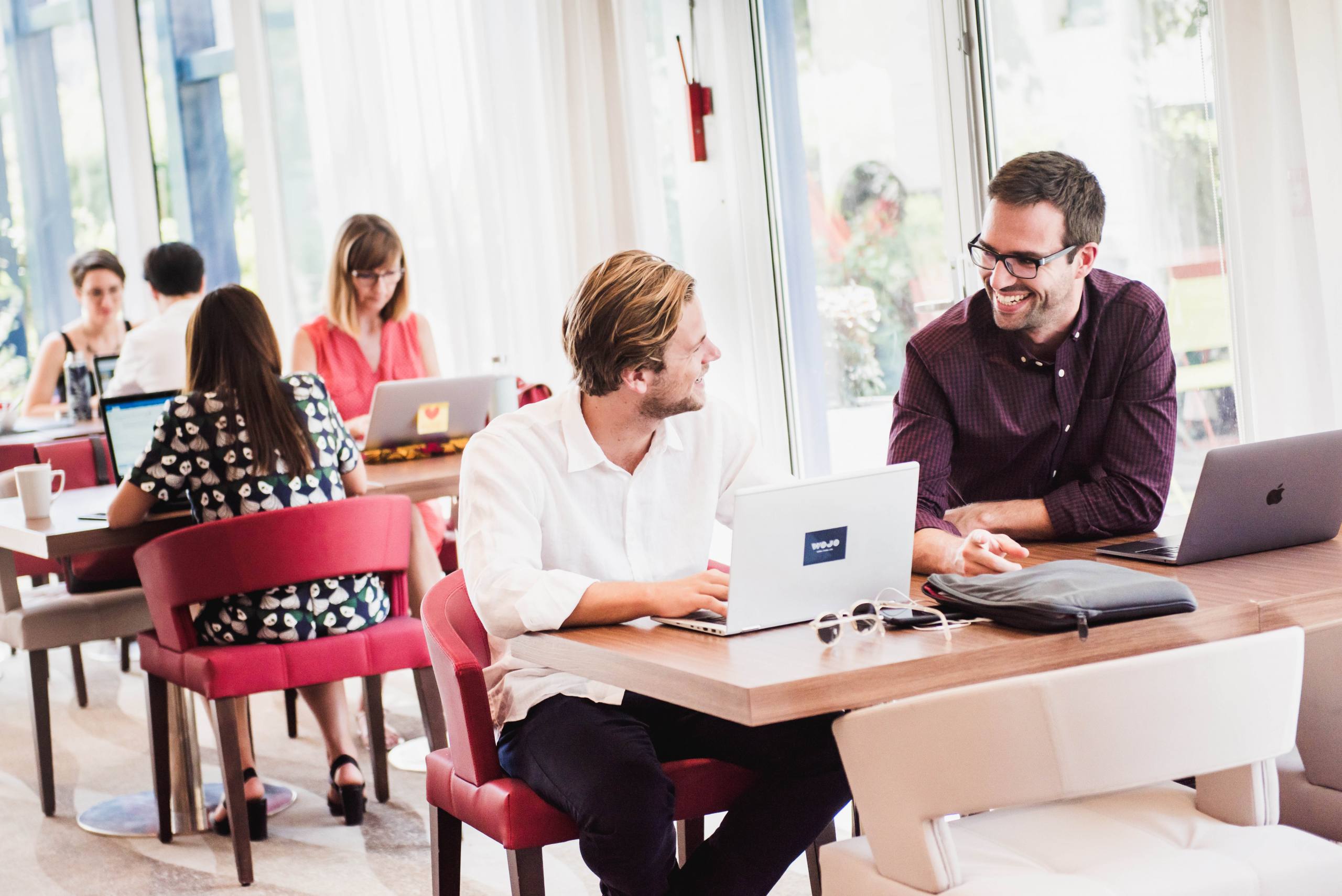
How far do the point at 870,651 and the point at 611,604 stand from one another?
0.42 meters

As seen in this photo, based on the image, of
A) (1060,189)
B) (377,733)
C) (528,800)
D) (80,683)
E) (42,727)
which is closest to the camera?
(528,800)

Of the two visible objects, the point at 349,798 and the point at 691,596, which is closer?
the point at 691,596

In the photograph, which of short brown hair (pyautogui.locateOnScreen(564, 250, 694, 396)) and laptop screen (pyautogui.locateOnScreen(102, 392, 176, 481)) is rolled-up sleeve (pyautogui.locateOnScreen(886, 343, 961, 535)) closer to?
short brown hair (pyautogui.locateOnScreen(564, 250, 694, 396))

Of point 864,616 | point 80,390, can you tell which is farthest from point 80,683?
point 864,616

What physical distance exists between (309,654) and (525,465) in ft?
4.13

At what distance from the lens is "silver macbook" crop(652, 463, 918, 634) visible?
5.81 ft

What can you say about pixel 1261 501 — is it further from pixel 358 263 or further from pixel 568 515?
pixel 358 263

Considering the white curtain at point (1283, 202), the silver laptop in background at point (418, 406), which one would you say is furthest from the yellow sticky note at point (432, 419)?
the white curtain at point (1283, 202)

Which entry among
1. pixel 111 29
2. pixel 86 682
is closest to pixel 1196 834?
pixel 86 682

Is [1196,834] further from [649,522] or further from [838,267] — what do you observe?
[838,267]

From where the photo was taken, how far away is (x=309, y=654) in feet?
10.5

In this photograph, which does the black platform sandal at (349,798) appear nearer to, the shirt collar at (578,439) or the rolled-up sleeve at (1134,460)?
the shirt collar at (578,439)

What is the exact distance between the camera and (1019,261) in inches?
95.9

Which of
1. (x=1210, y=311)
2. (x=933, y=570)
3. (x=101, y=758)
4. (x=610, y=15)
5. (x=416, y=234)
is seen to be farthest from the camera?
(x=416, y=234)
